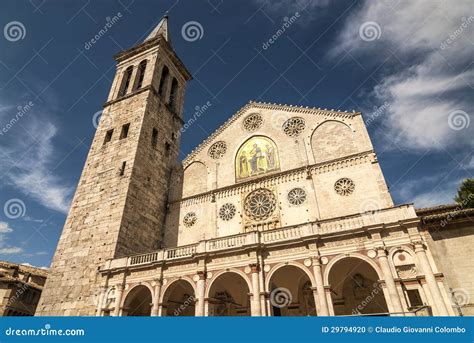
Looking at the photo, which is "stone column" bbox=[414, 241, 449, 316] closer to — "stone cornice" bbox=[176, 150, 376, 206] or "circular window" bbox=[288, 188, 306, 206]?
"stone cornice" bbox=[176, 150, 376, 206]

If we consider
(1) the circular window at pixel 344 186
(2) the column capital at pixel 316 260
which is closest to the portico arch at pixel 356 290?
(2) the column capital at pixel 316 260

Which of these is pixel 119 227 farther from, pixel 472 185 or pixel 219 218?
pixel 472 185

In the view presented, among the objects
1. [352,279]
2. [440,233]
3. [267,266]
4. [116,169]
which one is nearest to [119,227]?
[116,169]

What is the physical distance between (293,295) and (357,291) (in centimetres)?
338

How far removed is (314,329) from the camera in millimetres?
4703

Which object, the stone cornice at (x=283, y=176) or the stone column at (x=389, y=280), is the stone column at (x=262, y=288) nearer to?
the stone column at (x=389, y=280)

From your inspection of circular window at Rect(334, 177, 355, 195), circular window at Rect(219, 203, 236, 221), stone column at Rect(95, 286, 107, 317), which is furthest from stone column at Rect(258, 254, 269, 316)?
stone column at Rect(95, 286, 107, 317)

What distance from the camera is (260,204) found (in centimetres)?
1966

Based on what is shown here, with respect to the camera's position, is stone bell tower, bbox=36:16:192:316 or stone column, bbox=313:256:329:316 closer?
stone column, bbox=313:256:329:316

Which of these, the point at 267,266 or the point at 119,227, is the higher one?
the point at 119,227

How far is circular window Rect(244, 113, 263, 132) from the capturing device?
75.8ft

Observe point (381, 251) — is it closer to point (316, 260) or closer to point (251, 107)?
point (316, 260)

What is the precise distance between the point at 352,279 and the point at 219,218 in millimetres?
9320

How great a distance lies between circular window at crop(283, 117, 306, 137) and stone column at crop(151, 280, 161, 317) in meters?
13.4
